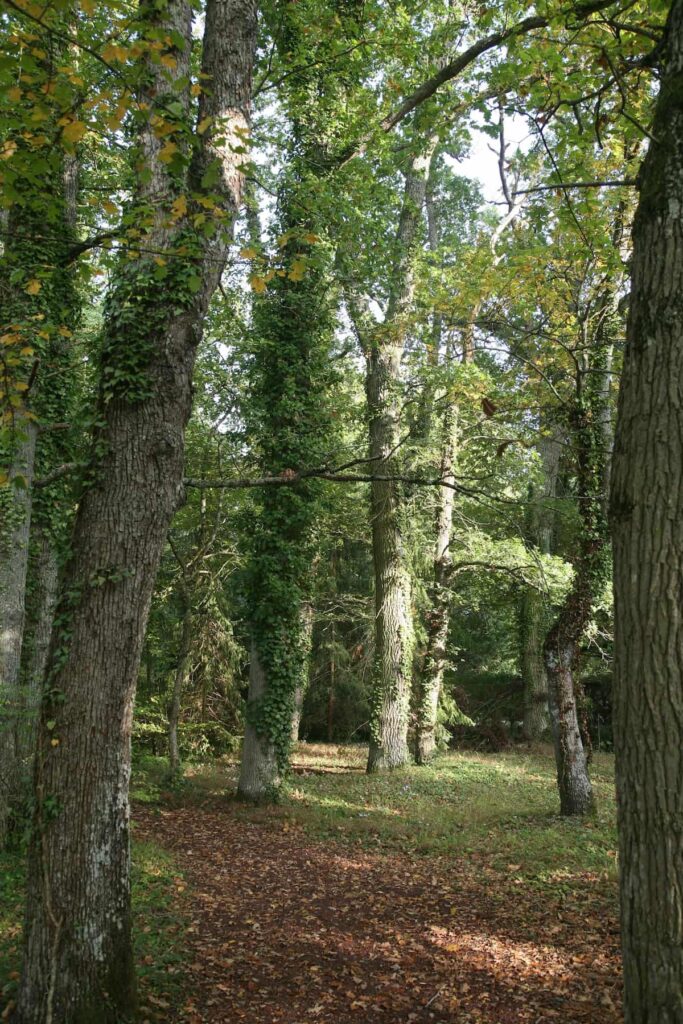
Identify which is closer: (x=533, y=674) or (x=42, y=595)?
(x=42, y=595)

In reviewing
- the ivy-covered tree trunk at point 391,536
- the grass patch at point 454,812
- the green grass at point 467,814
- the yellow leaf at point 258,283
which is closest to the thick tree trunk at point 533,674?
the grass patch at point 454,812

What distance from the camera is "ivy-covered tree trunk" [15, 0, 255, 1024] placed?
4.07 m

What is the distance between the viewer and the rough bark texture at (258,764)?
11812 mm

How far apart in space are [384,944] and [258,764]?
6.16 metres

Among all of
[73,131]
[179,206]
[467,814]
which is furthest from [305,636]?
[73,131]

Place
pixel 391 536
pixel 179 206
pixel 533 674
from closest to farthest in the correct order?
pixel 179 206 < pixel 391 536 < pixel 533 674

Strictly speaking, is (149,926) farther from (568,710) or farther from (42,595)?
(568,710)

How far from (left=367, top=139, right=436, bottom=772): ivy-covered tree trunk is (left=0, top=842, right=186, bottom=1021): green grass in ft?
24.7

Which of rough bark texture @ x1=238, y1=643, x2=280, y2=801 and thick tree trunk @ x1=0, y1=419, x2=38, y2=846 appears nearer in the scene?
thick tree trunk @ x1=0, y1=419, x2=38, y2=846

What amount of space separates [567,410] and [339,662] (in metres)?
A: 12.5

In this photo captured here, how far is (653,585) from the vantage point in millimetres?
2893

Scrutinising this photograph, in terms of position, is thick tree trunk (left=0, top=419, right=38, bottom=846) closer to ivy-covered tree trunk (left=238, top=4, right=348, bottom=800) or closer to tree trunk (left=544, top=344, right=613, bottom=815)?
ivy-covered tree trunk (left=238, top=4, right=348, bottom=800)

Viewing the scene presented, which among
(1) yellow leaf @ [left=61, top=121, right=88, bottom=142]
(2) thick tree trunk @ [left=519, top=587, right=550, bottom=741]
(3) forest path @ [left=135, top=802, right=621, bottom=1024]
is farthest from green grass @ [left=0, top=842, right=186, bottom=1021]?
(2) thick tree trunk @ [left=519, top=587, right=550, bottom=741]

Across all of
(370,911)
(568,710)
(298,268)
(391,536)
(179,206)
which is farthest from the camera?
(391,536)
